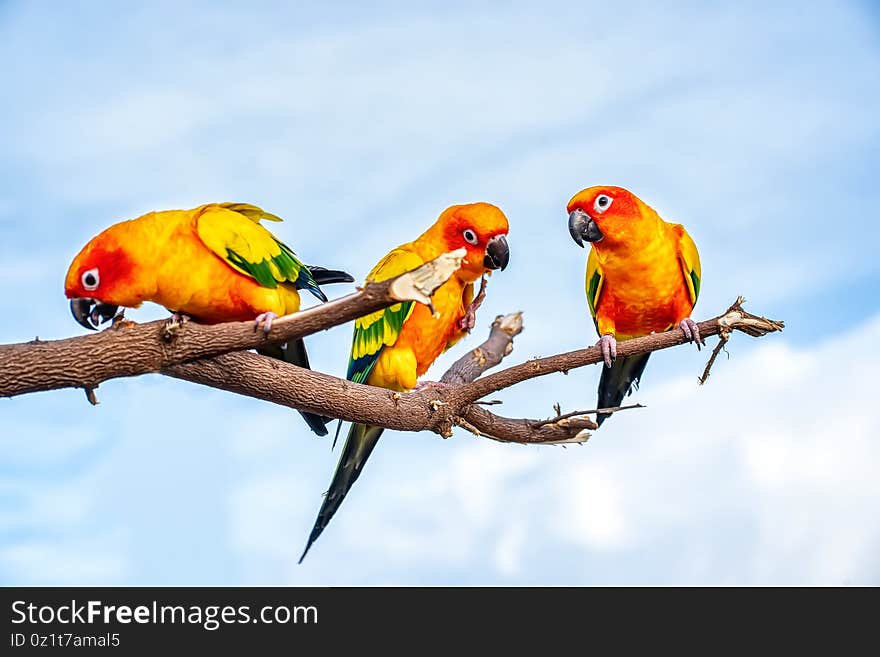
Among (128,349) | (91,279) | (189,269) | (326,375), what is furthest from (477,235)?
(91,279)

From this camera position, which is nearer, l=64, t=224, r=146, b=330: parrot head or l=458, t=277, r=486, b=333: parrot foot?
l=64, t=224, r=146, b=330: parrot head

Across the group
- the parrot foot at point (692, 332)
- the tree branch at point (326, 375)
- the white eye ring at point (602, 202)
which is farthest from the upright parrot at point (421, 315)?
the parrot foot at point (692, 332)

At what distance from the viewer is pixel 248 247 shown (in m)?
5.50

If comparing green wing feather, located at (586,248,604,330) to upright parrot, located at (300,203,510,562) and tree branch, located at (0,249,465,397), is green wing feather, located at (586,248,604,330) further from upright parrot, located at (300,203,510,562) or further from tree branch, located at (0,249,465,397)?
tree branch, located at (0,249,465,397)

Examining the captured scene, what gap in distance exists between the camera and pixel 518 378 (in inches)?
225

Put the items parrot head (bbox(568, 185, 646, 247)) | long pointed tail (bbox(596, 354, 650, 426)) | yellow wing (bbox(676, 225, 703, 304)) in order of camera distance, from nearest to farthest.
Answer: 1. parrot head (bbox(568, 185, 646, 247))
2. yellow wing (bbox(676, 225, 703, 304))
3. long pointed tail (bbox(596, 354, 650, 426))

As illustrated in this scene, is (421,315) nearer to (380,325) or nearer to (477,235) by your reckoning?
(380,325)

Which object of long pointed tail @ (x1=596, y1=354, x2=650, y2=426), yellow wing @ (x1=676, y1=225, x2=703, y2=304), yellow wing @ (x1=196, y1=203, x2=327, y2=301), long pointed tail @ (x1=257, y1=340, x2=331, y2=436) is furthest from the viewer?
long pointed tail @ (x1=596, y1=354, x2=650, y2=426)

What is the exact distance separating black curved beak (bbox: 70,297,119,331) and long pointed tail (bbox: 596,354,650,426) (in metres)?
3.47

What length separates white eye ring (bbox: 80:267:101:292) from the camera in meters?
5.19

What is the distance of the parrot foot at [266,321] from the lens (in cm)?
527

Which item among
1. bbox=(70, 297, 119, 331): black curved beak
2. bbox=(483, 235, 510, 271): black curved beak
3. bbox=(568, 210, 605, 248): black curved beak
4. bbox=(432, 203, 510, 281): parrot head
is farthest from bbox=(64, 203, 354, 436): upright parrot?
bbox=(568, 210, 605, 248): black curved beak

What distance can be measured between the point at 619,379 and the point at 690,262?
103cm

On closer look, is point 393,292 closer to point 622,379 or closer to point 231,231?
point 231,231
